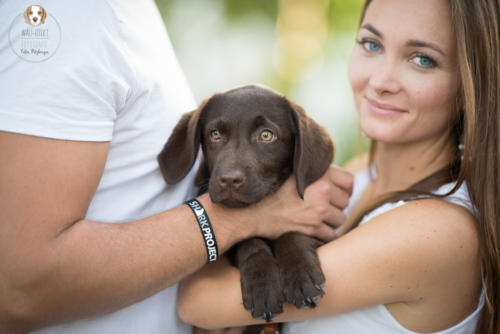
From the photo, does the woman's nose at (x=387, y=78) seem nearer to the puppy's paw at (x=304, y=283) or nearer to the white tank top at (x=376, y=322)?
the white tank top at (x=376, y=322)

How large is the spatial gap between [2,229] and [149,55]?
894 millimetres

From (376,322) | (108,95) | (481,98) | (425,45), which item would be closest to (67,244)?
(108,95)

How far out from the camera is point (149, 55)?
180cm

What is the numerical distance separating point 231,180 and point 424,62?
1.15 metres

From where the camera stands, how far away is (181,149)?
7.07ft

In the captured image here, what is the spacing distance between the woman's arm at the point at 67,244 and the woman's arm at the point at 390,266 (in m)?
0.31

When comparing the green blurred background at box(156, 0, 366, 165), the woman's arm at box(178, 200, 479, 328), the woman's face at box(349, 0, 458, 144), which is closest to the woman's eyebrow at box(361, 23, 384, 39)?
the woman's face at box(349, 0, 458, 144)

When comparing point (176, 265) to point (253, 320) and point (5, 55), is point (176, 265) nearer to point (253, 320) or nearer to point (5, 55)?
point (253, 320)

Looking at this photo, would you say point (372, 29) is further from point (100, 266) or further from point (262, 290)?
point (100, 266)

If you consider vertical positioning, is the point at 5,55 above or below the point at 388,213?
above

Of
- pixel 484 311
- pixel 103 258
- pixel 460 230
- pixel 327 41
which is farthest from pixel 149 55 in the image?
pixel 327 41

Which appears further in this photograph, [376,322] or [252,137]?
[252,137]

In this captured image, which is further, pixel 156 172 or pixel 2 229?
pixel 156 172

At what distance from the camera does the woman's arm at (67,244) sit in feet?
4.50
